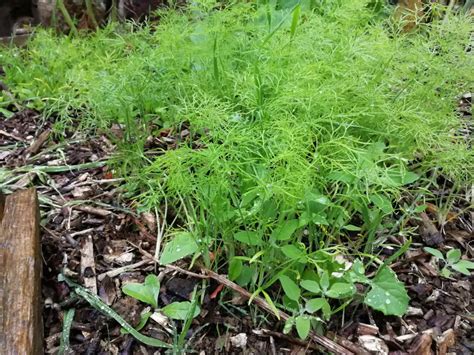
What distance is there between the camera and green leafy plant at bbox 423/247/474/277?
1488 mm

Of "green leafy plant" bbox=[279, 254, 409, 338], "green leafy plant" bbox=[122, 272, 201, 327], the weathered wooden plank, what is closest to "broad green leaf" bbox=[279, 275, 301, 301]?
"green leafy plant" bbox=[279, 254, 409, 338]

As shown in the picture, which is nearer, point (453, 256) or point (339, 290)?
point (339, 290)

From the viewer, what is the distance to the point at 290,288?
4.15 ft

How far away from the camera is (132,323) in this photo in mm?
1347

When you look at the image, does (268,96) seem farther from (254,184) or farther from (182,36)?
(182,36)

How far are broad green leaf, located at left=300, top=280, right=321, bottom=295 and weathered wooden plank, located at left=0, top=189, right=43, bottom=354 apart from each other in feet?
2.14

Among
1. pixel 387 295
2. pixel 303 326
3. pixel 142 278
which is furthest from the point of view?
pixel 142 278

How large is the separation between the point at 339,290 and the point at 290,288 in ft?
0.40

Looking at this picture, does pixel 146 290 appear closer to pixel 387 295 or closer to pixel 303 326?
pixel 303 326

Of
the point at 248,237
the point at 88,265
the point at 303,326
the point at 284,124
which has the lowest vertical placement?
the point at 88,265

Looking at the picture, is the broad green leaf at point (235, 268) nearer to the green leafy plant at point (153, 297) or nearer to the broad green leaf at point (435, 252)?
the green leafy plant at point (153, 297)

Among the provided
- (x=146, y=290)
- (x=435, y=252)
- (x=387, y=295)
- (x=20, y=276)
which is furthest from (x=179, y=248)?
(x=435, y=252)

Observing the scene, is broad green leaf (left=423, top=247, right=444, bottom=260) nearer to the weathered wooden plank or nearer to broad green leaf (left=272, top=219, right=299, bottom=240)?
broad green leaf (left=272, top=219, right=299, bottom=240)

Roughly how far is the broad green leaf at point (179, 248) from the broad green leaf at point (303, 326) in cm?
32
